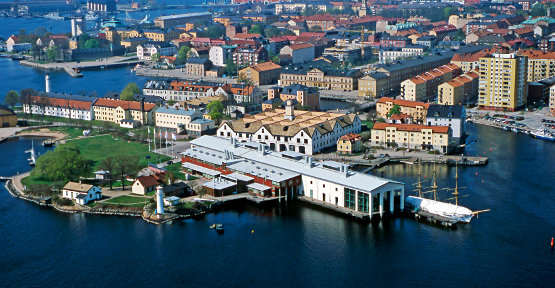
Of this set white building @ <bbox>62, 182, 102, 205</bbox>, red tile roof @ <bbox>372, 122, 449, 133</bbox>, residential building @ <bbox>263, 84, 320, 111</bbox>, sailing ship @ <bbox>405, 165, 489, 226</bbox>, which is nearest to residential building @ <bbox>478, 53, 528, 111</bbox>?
residential building @ <bbox>263, 84, 320, 111</bbox>

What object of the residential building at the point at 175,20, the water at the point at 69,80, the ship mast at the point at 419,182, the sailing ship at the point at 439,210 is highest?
the residential building at the point at 175,20

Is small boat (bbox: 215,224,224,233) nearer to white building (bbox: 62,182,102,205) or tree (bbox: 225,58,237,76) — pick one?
white building (bbox: 62,182,102,205)

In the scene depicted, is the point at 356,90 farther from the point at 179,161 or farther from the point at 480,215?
the point at 480,215

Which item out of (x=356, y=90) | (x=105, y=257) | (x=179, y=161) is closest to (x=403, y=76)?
(x=356, y=90)

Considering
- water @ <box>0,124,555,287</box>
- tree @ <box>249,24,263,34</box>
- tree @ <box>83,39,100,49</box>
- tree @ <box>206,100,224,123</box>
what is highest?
tree @ <box>249,24,263,34</box>

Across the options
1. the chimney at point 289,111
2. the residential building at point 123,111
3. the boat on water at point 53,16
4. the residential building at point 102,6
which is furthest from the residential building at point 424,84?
the residential building at point 102,6

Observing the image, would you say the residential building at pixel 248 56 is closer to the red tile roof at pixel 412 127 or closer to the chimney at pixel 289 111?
the chimney at pixel 289 111
